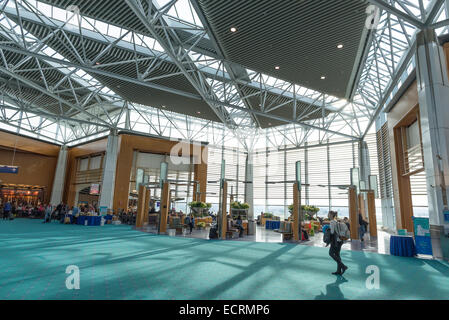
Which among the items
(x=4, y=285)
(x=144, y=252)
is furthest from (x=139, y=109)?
(x=4, y=285)

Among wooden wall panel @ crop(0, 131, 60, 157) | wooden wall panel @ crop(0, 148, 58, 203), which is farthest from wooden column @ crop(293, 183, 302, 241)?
wooden wall panel @ crop(0, 148, 58, 203)

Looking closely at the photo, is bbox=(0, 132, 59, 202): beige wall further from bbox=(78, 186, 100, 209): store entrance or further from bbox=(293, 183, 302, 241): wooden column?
bbox=(293, 183, 302, 241): wooden column

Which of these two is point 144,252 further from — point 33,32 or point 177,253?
point 33,32

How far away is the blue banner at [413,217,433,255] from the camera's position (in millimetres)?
8961

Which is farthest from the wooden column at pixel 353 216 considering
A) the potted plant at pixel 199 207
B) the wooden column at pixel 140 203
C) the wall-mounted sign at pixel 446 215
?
the wooden column at pixel 140 203

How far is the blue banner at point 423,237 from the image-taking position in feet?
29.4

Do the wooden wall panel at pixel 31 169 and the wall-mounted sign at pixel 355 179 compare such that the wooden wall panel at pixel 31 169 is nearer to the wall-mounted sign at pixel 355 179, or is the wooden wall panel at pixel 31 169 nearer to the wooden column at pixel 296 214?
the wooden column at pixel 296 214

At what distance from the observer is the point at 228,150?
91.3 feet

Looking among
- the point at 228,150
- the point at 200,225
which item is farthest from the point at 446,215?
the point at 228,150

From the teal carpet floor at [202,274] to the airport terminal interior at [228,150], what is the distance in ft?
0.20

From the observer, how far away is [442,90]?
9.15m

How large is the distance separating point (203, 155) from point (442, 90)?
20.0 metres

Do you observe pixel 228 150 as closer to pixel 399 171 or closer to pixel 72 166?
pixel 399 171

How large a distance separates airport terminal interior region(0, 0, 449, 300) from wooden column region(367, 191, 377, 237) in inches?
3.0
